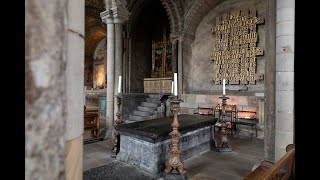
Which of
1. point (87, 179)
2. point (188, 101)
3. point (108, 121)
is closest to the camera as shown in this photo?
point (87, 179)

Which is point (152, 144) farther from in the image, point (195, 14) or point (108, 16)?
point (195, 14)

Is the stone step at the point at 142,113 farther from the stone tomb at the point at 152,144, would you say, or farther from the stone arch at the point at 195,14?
the stone arch at the point at 195,14

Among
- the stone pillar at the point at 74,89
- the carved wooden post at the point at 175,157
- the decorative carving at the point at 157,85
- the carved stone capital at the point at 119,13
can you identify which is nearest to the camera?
the stone pillar at the point at 74,89

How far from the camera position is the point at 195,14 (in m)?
9.70

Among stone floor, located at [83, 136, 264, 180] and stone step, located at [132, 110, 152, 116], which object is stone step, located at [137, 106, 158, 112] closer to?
stone step, located at [132, 110, 152, 116]

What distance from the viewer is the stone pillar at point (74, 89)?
32.5 inches

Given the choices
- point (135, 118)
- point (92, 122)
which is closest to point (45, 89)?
point (92, 122)

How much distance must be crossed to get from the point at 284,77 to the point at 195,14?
7.48 m

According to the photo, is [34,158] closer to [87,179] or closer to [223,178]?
[87,179]

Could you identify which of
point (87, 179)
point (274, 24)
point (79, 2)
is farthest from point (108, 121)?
point (79, 2)

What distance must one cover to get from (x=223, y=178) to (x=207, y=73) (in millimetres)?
6734

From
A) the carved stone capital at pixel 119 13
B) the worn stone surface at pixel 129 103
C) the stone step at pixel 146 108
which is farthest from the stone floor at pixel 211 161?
the carved stone capital at pixel 119 13
